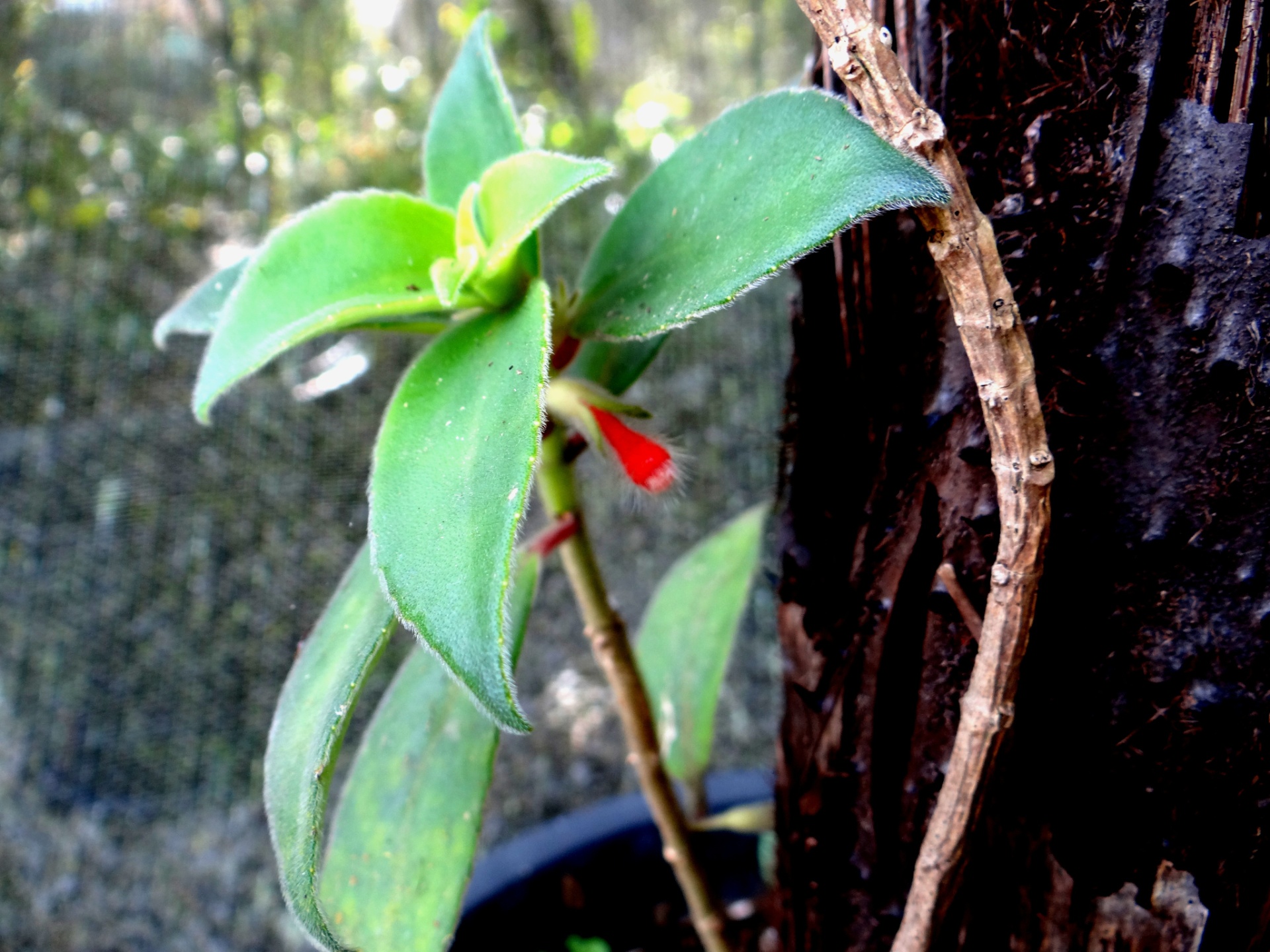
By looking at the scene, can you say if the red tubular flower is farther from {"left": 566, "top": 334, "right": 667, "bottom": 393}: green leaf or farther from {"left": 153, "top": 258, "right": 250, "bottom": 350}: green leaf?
{"left": 153, "top": 258, "right": 250, "bottom": 350}: green leaf

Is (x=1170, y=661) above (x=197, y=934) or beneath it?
above

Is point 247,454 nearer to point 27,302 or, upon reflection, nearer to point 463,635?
point 27,302

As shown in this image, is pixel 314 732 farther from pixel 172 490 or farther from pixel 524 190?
pixel 172 490

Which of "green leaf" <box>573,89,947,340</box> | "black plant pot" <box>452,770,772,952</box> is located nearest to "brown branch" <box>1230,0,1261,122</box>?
"green leaf" <box>573,89,947,340</box>

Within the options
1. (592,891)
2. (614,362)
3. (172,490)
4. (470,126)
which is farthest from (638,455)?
(172,490)

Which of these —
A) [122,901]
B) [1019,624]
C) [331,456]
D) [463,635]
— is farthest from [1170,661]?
[122,901]

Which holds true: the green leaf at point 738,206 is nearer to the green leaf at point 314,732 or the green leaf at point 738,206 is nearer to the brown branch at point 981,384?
the brown branch at point 981,384
